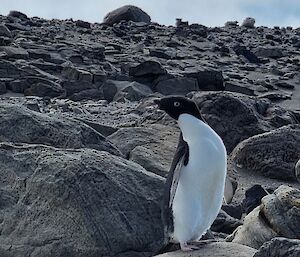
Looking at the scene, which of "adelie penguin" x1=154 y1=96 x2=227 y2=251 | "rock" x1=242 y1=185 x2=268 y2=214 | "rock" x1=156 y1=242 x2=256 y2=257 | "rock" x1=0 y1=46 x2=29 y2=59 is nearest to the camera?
"rock" x1=156 y1=242 x2=256 y2=257

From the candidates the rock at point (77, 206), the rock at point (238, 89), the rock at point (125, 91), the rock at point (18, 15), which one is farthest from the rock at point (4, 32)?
the rock at point (77, 206)

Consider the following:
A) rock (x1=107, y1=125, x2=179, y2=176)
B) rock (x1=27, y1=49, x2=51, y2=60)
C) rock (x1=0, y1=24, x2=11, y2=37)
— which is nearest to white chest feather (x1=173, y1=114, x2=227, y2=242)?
rock (x1=107, y1=125, x2=179, y2=176)

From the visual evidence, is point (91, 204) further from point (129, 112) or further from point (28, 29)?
point (28, 29)

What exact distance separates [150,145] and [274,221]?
2.96m

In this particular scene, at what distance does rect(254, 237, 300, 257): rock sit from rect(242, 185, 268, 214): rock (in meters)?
3.66

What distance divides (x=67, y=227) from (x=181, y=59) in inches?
611

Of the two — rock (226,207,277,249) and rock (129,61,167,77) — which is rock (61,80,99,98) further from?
rock (226,207,277,249)

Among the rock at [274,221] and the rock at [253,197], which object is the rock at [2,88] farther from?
the rock at [274,221]

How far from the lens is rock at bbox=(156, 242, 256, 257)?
16.3ft

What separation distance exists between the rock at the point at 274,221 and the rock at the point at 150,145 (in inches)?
70.5

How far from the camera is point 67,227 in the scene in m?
5.60

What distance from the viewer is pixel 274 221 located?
5.91m

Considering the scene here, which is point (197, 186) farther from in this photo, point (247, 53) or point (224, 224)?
point (247, 53)

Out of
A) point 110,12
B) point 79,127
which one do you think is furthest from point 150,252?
point 110,12
